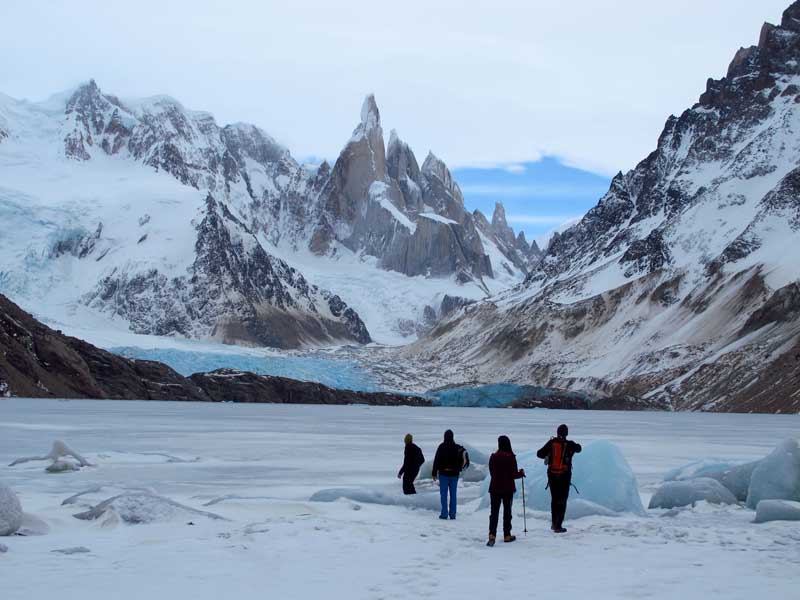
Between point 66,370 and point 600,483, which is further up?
point 66,370

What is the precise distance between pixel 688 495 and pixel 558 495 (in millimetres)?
4581

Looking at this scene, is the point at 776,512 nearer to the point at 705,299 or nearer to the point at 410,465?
the point at 410,465

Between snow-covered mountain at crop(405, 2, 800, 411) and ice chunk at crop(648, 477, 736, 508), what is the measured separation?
8469 cm

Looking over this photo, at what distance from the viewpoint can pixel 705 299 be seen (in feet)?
479

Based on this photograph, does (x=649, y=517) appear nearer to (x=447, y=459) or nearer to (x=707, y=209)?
(x=447, y=459)

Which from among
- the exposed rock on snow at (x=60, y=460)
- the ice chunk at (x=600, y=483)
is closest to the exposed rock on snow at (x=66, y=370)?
the exposed rock on snow at (x=60, y=460)

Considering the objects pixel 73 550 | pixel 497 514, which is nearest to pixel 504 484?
pixel 497 514

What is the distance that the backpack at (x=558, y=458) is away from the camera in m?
16.7

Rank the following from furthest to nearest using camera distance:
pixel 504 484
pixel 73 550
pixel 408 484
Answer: pixel 408 484, pixel 504 484, pixel 73 550

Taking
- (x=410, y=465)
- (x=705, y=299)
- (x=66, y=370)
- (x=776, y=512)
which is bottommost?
(x=776, y=512)

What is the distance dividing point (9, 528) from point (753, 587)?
10753mm

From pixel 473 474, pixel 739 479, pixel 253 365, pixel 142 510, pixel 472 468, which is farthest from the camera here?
pixel 253 365

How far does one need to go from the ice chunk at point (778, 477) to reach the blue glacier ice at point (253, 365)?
13488cm

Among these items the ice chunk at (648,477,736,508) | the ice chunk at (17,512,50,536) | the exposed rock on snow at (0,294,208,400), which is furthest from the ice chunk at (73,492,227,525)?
the exposed rock on snow at (0,294,208,400)
